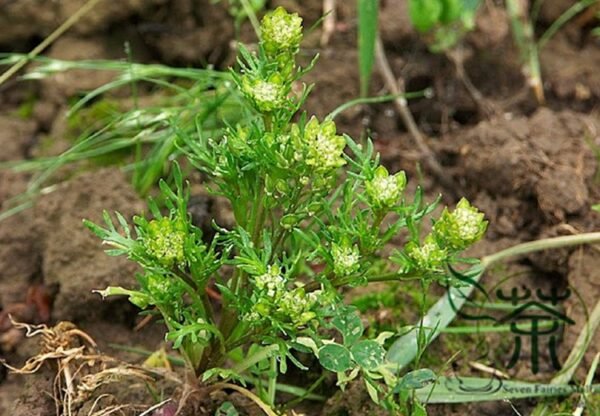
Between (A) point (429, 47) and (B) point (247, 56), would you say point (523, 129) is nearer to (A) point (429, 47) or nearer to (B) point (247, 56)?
(A) point (429, 47)

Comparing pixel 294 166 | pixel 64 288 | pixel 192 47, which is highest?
pixel 192 47

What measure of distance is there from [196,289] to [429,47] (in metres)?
1.33

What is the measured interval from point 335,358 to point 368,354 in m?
0.06

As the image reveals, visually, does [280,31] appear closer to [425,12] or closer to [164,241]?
[164,241]

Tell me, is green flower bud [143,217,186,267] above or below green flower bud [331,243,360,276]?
above

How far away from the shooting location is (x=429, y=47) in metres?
2.47

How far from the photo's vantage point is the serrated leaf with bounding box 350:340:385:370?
1.39m

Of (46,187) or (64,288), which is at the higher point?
(46,187)

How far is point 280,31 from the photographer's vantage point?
1326mm

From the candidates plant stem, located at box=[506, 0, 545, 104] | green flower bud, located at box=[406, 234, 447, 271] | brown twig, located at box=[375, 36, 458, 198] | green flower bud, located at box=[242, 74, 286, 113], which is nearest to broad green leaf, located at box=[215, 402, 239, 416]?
green flower bud, located at box=[406, 234, 447, 271]

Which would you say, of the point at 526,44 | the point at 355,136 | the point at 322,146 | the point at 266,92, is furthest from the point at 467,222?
the point at 526,44

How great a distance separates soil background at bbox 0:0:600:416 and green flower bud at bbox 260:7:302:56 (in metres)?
0.33

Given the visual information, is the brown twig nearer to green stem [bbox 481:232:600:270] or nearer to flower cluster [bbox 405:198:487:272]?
green stem [bbox 481:232:600:270]

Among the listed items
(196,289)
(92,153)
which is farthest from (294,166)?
(92,153)
